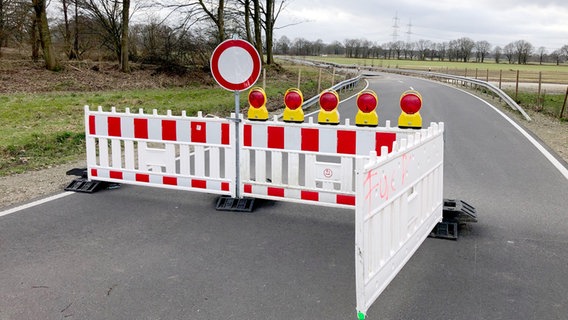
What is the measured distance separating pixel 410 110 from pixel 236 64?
2345mm

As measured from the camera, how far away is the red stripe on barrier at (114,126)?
7.51m

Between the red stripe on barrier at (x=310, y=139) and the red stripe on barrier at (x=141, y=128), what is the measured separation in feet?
7.41

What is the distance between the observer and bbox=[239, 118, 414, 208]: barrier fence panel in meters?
6.43

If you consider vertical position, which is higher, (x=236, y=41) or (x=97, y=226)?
(x=236, y=41)

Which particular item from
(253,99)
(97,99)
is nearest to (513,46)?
(97,99)

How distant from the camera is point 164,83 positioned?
2720 centimetres

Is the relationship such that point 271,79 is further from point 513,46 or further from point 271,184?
point 513,46

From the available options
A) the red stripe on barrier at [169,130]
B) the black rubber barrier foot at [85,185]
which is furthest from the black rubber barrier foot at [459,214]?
the black rubber barrier foot at [85,185]

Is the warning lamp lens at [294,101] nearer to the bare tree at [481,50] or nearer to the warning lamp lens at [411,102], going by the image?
the warning lamp lens at [411,102]

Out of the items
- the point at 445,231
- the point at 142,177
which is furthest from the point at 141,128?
the point at 445,231

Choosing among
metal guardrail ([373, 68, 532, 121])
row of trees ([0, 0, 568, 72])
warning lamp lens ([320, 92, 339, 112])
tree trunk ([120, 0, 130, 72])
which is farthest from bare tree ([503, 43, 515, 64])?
warning lamp lens ([320, 92, 339, 112])

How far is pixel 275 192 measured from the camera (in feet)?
22.4

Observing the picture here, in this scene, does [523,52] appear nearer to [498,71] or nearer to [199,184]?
[498,71]

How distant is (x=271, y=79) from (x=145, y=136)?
2746 centimetres
